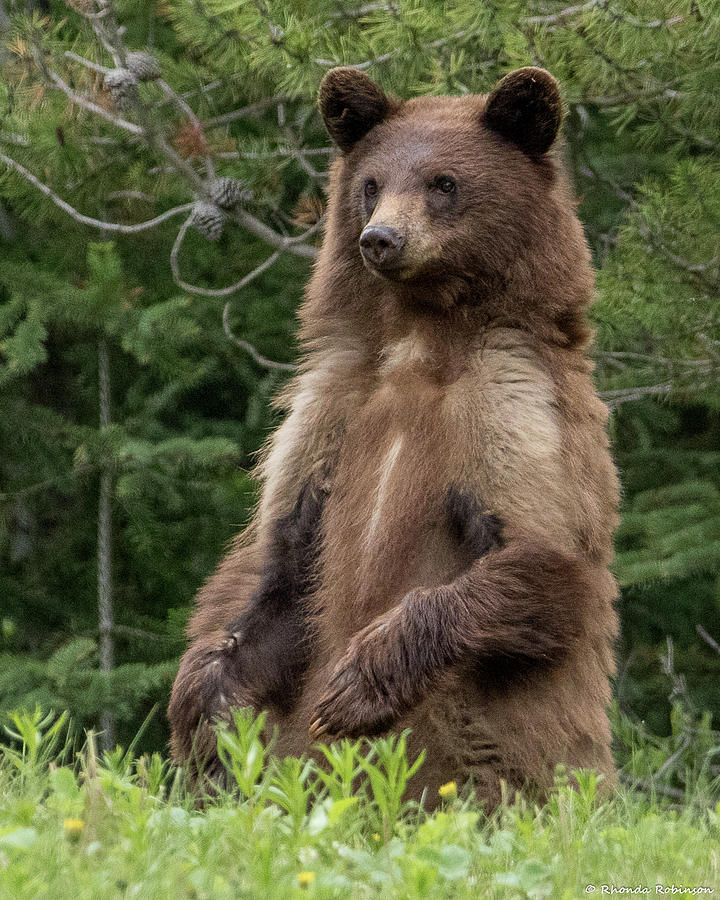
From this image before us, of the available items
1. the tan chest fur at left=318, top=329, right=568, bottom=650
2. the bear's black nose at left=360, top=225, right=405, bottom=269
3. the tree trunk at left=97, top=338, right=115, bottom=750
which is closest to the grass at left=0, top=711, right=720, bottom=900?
the tan chest fur at left=318, top=329, right=568, bottom=650

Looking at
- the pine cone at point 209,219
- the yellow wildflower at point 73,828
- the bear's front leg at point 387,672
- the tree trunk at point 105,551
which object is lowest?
the tree trunk at point 105,551

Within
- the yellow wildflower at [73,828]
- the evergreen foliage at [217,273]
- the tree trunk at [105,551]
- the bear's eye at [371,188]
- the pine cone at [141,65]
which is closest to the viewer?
the yellow wildflower at [73,828]

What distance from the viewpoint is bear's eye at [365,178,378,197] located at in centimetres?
366

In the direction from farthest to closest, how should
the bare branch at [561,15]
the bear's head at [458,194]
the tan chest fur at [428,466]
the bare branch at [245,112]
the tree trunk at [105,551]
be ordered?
the tree trunk at [105,551], the bare branch at [245,112], the bare branch at [561,15], the bear's head at [458,194], the tan chest fur at [428,466]

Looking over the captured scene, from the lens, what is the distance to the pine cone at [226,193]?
17.8 ft

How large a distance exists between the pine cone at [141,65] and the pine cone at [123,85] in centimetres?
4

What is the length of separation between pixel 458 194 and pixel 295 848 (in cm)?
197

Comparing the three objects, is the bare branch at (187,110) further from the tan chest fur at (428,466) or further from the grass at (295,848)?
the grass at (295,848)

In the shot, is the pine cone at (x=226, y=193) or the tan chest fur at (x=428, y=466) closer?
the tan chest fur at (x=428, y=466)

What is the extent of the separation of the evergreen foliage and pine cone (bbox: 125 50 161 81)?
0.01 metres

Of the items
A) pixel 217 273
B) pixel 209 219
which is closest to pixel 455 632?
pixel 209 219

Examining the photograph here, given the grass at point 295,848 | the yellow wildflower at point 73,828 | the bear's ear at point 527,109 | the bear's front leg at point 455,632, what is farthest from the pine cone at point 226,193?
the yellow wildflower at point 73,828

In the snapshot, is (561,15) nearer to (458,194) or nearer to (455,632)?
(458,194)

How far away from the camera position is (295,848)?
2.22 meters
